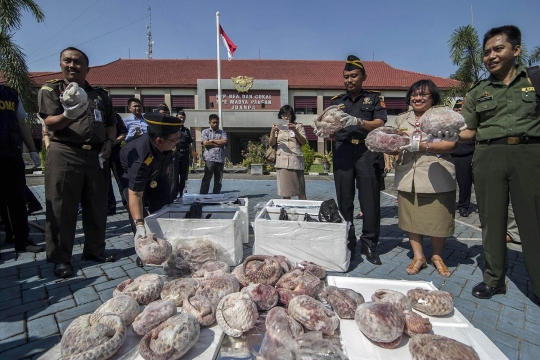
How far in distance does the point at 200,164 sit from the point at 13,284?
586 inches

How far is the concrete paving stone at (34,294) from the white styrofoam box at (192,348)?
97 cm

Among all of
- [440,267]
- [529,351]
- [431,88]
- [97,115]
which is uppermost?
[431,88]

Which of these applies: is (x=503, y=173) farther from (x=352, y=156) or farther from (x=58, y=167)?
(x=58, y=167)

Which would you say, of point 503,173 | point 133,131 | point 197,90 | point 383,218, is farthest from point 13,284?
point 197,90

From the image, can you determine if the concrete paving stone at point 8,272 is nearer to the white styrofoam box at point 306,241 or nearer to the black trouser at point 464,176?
the white styrofoam box at point 306,241

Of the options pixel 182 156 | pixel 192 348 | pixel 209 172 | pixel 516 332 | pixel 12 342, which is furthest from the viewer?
pixel 209 172

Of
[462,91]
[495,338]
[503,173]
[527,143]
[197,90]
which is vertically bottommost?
[495,338]

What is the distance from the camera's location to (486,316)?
2.26 metres

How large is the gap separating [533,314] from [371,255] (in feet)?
4.53

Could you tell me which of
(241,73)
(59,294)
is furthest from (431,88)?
(241,73)

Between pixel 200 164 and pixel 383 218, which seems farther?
pixel 200 164

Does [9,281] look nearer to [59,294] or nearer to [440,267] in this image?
[59,294]

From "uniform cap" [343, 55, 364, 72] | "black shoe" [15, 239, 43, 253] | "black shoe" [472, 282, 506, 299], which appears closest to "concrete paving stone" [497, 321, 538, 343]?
"black shoe" [472, 282, 506, 299]

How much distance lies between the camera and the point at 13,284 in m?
2.74
